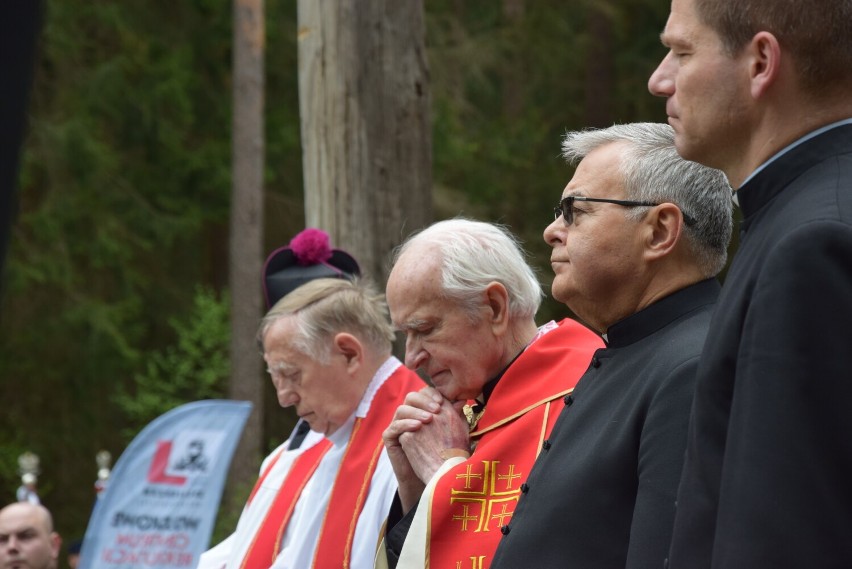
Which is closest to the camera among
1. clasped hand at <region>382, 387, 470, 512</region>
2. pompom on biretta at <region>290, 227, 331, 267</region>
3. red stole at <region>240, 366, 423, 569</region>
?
clasped hand at <region>382, 387, 470, 512</region>

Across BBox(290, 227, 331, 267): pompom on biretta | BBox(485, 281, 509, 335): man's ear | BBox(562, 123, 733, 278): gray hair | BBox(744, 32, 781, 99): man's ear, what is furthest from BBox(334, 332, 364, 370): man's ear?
BBox(744, 32, 781, 99): man's ear

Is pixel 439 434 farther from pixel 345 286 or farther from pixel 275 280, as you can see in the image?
pixel 275 280

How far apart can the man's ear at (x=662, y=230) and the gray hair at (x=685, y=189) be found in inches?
0.7

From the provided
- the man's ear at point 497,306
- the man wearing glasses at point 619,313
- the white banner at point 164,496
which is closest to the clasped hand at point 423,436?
the man's ear at point 497,306

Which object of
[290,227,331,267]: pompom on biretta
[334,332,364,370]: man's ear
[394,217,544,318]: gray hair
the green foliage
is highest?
[394,217,544,318]: gray hair

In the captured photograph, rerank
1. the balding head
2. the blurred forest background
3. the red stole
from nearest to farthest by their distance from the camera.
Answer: the red stole, the balding head, the blurred forest background

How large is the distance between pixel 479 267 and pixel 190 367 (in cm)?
1391

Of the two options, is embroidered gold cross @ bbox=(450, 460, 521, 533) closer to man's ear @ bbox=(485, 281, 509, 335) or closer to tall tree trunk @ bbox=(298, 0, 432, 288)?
man's ear @ bbox=(485, 281, 509, 335)

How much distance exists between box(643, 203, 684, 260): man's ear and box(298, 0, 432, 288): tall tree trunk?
2801 millimetres

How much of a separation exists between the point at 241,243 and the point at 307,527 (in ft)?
39.1

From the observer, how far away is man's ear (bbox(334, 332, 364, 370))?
443cm

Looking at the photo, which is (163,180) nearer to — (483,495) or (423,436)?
(423,436)

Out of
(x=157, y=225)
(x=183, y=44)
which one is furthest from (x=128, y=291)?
(x=183, y=44)

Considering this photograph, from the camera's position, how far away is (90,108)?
17.0 metres
